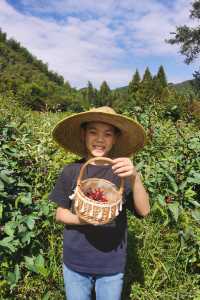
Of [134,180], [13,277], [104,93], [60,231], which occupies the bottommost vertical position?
[13,277]

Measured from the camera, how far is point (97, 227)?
6.28 feet

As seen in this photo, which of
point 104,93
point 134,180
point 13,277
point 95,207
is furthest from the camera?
point 104,93

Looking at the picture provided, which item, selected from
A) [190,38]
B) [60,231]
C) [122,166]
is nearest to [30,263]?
[60,231]

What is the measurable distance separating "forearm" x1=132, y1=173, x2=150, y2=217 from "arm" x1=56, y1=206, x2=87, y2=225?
27 centimetres

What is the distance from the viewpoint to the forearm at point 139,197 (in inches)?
70.6

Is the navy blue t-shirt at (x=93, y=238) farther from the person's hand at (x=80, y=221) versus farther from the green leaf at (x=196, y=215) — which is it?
the green leaf at (x=196, y=215)

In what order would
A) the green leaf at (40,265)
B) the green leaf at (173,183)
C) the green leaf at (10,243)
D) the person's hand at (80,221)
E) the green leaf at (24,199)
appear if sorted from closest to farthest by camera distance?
the person's hand at (80,221) → the green leaf at (10,243) → the green leaf at (40,265) → the green leaf at (24,199) → the green leaf at (173,183)

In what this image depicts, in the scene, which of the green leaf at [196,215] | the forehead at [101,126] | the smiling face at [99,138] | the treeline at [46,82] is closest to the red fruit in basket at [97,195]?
the smiling face at [99,138]

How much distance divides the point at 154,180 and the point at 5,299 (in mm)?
1348

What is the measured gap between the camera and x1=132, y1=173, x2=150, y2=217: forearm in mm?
1792

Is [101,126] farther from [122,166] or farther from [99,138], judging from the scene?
[122,166]

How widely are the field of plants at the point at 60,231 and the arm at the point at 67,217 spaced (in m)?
0.62

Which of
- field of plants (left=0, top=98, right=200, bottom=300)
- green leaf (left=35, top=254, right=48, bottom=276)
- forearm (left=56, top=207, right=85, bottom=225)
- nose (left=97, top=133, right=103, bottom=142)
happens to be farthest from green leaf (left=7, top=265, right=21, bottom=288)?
nose (left=97, top=133, right=103, bottom=142)

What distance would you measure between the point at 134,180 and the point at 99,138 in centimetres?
27
